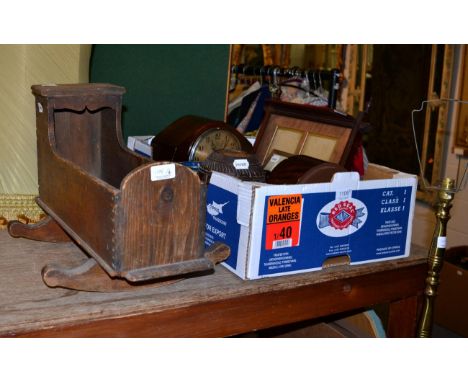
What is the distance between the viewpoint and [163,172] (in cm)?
105

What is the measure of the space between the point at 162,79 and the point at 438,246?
984 mm

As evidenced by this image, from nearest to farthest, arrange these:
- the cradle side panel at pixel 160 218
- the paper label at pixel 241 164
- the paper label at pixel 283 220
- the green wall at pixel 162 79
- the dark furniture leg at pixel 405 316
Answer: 1. the cradle side panel at pixel 160 218
2. the paper label at pixel 283 220
3. the paper label at pixel 241 164
4. the dark furniture leg at pixel 405 316
5. the green wall at pixel 162 79

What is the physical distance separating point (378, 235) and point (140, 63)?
0.91 metres

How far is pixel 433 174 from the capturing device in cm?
335

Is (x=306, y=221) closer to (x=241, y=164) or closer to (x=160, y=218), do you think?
(x=241, y=164)

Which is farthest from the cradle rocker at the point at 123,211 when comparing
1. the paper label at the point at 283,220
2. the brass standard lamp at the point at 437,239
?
the brass standard lamp at the point at 437,239

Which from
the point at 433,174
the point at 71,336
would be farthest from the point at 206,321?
the point at 433,174

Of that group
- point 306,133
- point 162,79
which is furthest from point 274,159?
point 162,79

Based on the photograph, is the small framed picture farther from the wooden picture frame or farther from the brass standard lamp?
the brass standard lamp

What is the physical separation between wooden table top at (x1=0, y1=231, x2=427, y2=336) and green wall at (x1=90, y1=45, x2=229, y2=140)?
609 mm

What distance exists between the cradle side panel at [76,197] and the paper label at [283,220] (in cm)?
34

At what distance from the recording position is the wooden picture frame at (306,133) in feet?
4.91

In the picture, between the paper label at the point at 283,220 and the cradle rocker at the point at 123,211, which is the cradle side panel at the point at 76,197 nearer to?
the cradle rocker at the point at 123,211

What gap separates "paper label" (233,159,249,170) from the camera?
1.40 metres
